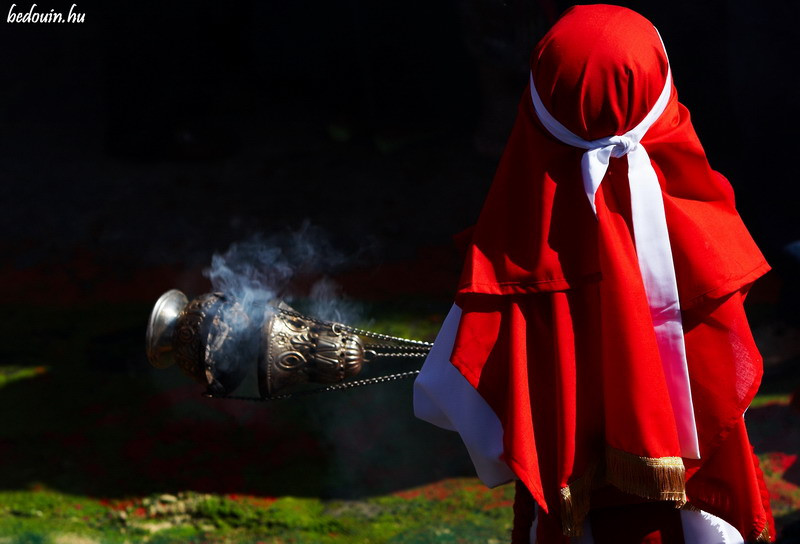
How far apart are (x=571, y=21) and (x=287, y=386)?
1.99 m

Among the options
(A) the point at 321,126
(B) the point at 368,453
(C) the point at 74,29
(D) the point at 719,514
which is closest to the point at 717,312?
(D) the point at 719,514

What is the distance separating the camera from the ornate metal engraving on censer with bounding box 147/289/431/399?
12.2 ft

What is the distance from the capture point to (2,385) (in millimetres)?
5098

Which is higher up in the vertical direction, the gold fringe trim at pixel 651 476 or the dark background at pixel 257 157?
the dark background at pixel 257 157

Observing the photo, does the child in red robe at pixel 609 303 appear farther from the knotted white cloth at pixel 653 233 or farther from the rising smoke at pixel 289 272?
the rising smoke at pixel 289 272

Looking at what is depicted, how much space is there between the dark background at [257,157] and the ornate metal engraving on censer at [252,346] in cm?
112

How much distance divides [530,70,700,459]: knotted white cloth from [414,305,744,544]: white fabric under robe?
0.30m

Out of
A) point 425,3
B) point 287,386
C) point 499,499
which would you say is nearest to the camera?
point 287,386

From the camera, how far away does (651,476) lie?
2512mm

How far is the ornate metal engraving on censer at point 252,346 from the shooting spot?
3705mm

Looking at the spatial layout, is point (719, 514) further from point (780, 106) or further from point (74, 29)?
point (74, 29)

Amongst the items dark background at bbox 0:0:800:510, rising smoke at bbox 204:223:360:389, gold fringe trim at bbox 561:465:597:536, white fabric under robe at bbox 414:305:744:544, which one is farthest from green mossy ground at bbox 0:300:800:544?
gold fringe trim at bbox 561:465:597:536

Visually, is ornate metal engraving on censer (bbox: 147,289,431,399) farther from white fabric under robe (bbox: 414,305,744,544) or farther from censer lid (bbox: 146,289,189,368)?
white fabric under robe (bbox: 414,305,744,544)

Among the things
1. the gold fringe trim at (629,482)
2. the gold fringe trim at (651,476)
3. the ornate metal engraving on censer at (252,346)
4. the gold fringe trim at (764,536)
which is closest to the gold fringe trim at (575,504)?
the gold fringe trim at (629,482)
